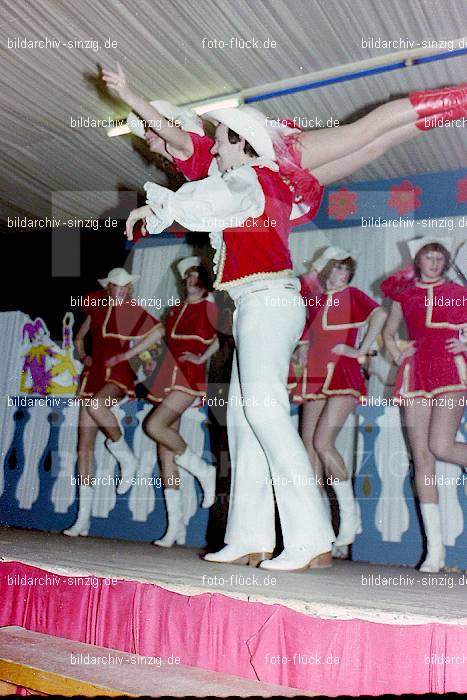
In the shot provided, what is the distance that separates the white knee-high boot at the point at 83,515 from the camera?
3.75 metres

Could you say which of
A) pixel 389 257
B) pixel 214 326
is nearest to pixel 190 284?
pixel 214 326

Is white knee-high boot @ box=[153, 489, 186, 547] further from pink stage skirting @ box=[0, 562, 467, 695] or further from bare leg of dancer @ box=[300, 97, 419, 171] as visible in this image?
bare leg of dancer @ box=[300, 97, 419, 171]

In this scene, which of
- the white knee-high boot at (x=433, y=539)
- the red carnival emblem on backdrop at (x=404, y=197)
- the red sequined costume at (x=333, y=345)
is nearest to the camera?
the white knee-high boot at (x=433, y=539)

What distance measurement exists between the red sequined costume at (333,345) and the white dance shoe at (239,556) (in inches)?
53.9

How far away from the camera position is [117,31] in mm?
2809

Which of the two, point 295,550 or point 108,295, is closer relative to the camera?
point 295,550

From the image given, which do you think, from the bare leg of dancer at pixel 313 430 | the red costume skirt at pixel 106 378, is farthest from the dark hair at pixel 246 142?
the red costume skirt at pixel 106 378

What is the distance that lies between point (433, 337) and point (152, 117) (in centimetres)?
173

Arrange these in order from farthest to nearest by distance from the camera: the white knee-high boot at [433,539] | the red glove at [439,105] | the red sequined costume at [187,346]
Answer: the red sequined costume at [187,346] → the white knee-high boot at [433,539] → the red glove at [439,105]

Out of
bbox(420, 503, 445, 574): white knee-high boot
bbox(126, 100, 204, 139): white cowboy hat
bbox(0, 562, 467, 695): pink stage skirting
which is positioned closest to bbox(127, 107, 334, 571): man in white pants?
bbox(126, 100, 204, 139): white cowboy hat

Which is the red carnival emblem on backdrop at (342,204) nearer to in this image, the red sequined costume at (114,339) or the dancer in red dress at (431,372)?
the dancer in red dress at (431,372)

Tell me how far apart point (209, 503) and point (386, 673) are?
8.65 feet

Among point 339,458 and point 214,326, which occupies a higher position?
point 214,326

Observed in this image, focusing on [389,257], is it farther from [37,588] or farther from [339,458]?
[37,588]
